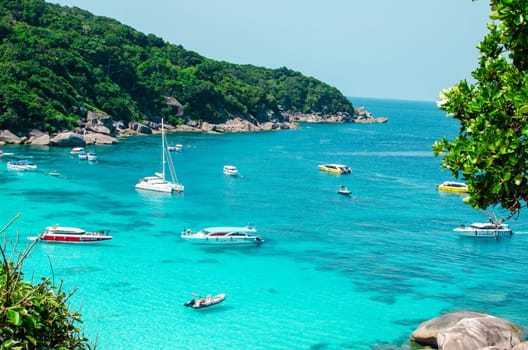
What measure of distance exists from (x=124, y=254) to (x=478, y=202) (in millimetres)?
37281

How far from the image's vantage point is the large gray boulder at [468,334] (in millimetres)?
27516

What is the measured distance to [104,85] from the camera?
134125mm

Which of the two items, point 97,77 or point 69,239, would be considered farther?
point 97,77

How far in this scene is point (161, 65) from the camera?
16238 cm

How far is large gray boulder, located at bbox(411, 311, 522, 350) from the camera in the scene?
90.3 ft

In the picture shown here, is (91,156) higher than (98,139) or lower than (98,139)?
lower

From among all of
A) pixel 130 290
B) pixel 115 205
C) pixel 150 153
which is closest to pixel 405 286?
pixel 130 290

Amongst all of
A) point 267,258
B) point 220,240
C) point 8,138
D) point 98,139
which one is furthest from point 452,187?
point 8,138

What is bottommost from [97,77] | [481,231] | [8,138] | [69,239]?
[69,239]

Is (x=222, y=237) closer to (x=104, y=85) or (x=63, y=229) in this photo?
(x=63, y=229)

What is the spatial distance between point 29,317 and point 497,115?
10.9m

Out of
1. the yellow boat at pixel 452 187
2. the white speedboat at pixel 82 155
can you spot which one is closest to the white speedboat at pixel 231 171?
the white speedboat at pixel 82 155

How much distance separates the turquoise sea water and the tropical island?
1891 centimetres

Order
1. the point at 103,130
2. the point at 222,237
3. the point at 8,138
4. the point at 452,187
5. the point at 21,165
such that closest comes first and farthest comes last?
the point at 222,237, the point at 21,165, the point at 452,187, the point at 8,138, the point at 103,130
